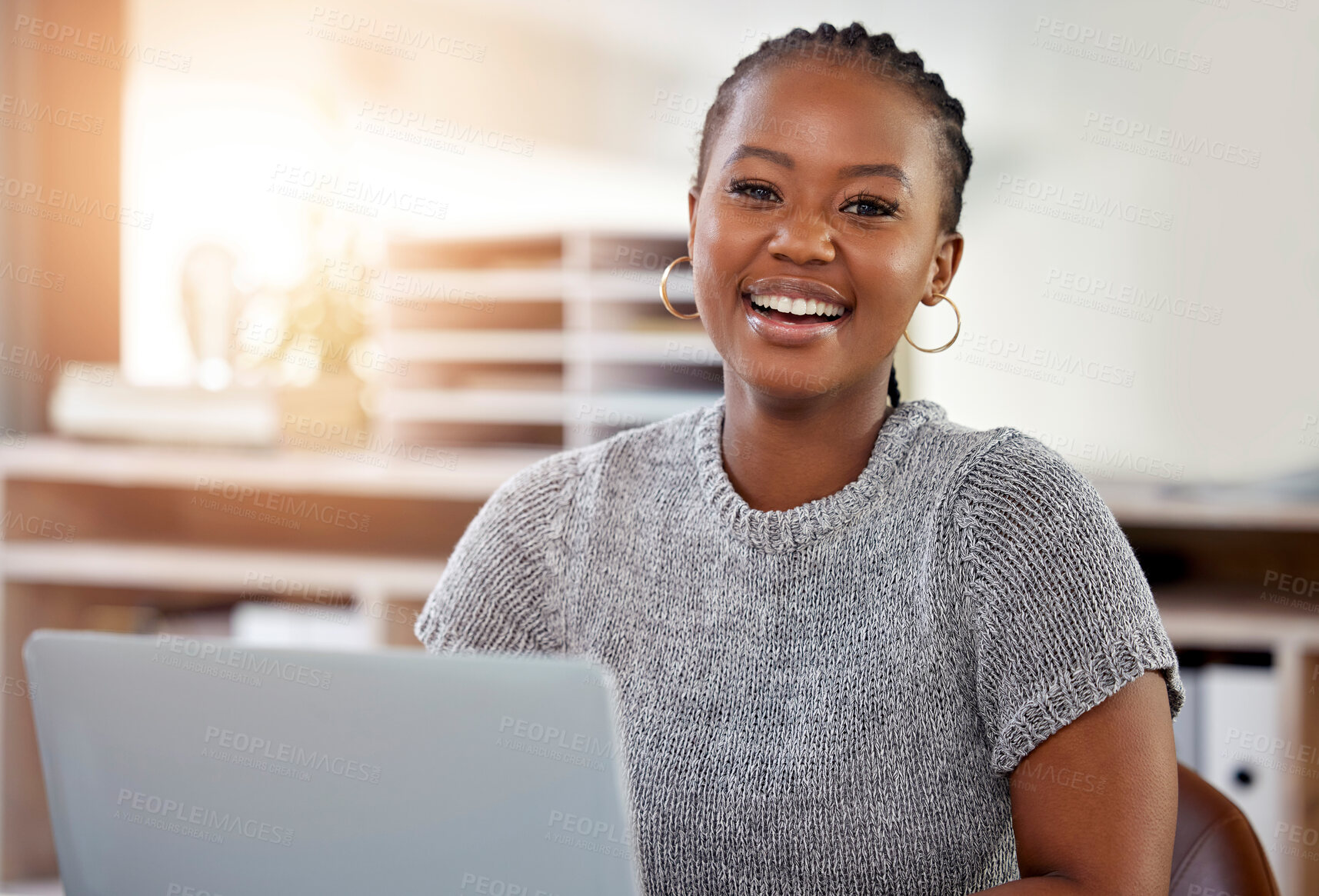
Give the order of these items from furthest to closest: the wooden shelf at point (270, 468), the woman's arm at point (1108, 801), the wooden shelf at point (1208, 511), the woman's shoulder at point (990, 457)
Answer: the wooden shelf at point (270, 468), the wooden shelf at point (1208, 511), the woman's shoulder at point (990, 457), the woman's arm at point (1108, 801)

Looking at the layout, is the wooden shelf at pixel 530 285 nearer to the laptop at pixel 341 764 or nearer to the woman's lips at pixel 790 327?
the woman's lips at pixel 790 327

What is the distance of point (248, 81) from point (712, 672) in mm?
2249

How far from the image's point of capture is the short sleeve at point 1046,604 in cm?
89

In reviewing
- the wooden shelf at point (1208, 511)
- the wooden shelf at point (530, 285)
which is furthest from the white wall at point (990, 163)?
the wooden shelf at point (1208, 511)

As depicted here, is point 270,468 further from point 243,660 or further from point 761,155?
point 243,660

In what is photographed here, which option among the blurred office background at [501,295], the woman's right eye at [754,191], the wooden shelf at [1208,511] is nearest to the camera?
the woman's right eye at [754,191]

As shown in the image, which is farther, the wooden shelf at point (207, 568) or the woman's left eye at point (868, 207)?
the wooden shelf at point (207, 568)

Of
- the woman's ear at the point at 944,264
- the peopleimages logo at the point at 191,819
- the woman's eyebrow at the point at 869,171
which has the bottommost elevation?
the peopleimages logo at the point at 191,819

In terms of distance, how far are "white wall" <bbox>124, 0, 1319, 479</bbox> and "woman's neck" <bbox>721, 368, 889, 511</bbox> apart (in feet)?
3.68

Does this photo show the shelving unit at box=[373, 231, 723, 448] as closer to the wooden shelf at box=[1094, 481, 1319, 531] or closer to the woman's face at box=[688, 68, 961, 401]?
the wooden shelf at box=[1094, 481, 1319, 531]

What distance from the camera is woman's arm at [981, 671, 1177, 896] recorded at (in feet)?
2.83

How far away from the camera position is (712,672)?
1.05m

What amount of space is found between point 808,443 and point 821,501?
0.22ft

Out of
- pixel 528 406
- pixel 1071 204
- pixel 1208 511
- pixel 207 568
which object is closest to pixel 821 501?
pixel 1208 511
